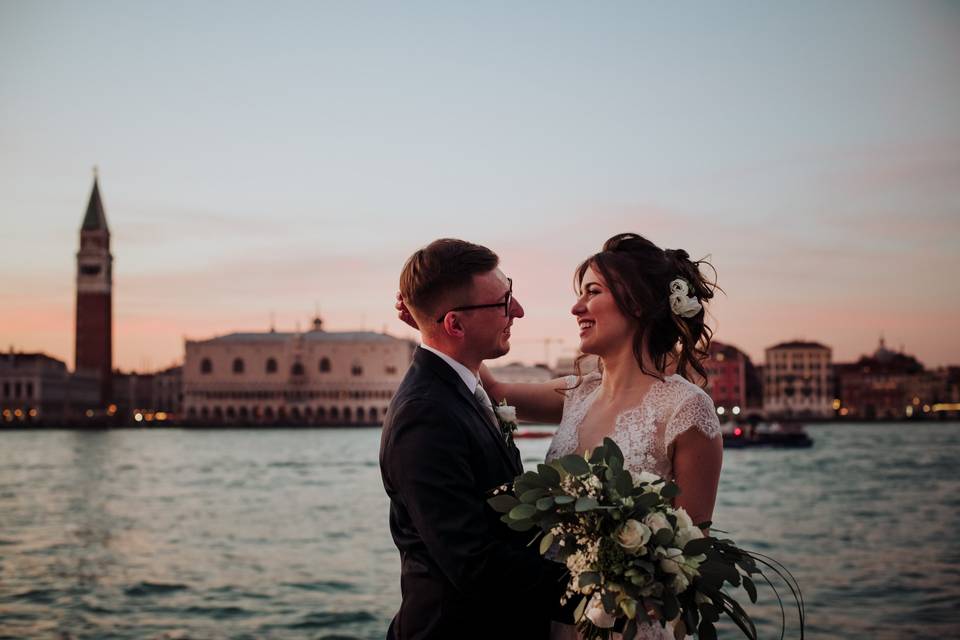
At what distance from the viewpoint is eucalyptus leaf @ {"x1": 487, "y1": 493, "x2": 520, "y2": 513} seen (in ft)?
6.41

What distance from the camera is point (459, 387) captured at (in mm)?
2189

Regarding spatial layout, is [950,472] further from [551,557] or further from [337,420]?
[337,420]

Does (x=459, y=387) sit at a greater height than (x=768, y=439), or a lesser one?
greater

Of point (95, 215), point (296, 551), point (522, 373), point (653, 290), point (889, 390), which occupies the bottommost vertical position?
point (296, 551)

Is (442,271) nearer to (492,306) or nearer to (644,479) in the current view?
(492,306)

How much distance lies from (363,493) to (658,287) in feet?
67.9

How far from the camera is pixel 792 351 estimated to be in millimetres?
91875

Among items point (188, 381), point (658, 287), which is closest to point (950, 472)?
point (658, 287)

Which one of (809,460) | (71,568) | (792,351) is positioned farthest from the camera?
(792,351)

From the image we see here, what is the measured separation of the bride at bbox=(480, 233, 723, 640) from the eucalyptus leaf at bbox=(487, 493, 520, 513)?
1.55 ft

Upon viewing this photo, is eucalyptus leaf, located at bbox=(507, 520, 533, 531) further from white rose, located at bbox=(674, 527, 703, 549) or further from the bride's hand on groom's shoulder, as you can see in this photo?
the bride's hand on groom's shoulder

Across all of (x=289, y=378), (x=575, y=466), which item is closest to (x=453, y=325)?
(x=575, y=466)

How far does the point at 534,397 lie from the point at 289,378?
8193 cm

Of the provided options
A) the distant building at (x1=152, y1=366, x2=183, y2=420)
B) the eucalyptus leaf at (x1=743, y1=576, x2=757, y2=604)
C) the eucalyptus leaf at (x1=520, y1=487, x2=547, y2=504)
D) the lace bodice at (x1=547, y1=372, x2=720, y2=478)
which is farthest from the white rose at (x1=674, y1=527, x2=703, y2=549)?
the distant building at (x1=152, y1=366, x2=183, y2=420)
